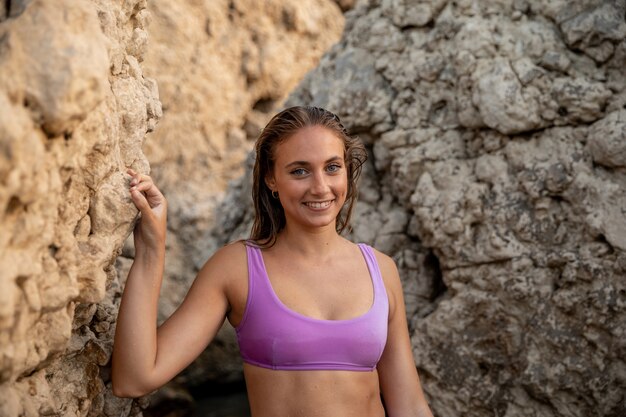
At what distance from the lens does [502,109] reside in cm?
329

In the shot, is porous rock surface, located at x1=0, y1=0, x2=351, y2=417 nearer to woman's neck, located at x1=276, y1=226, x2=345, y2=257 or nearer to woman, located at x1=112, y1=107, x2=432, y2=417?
woman, located at x1=112, y1=107, x2=432, y2=417

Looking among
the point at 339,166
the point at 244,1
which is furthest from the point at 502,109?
the point at 244,1

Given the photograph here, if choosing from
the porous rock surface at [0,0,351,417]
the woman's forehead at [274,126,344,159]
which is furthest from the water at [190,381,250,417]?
the woman's forehead at [274,126,344,159]

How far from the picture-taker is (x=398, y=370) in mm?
2900

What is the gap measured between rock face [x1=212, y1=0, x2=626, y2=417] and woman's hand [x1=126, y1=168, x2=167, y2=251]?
1422mm

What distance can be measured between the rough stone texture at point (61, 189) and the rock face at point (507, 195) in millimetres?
1450

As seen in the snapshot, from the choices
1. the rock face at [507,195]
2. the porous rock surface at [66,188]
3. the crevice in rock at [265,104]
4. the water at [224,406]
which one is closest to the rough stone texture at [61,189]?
the porous rock surface at [66,188]

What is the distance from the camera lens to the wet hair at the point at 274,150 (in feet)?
9.17

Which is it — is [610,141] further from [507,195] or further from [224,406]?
[224,406]

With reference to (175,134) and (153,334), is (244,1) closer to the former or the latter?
(175,134)

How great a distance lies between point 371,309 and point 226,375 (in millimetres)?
2088

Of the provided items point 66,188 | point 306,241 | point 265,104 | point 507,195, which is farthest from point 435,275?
point 265,104

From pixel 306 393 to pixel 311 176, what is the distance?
0.72m

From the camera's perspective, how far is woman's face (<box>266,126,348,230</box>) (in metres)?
2.71
